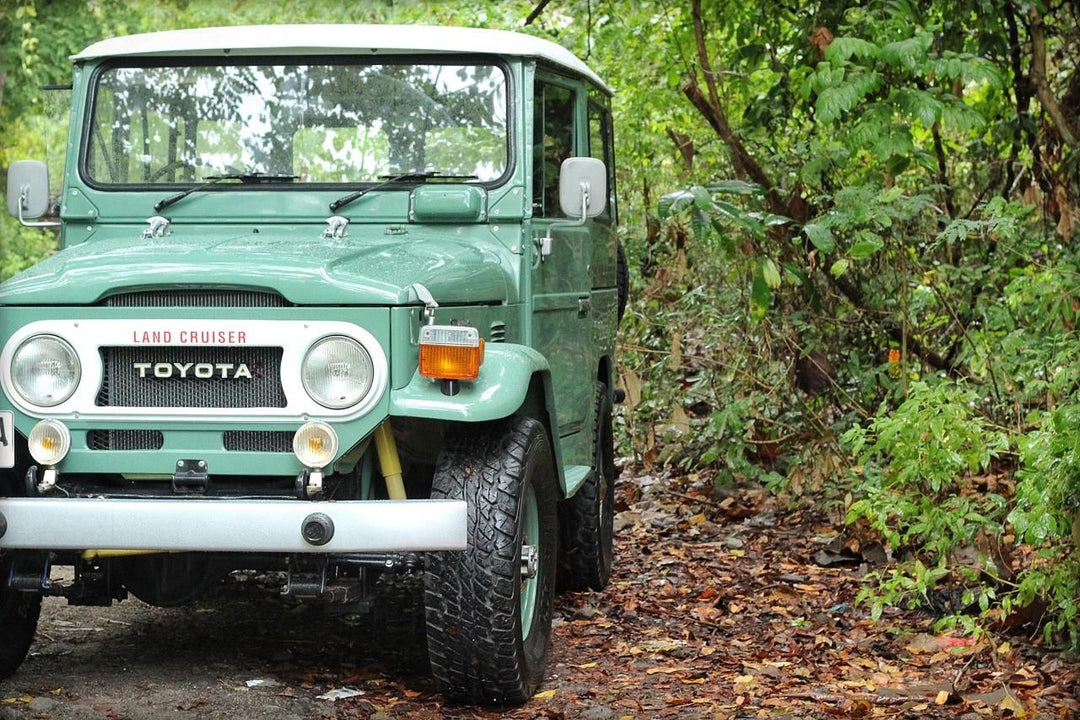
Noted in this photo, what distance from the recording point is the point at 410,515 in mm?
4234

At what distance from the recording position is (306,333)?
441 centimetres

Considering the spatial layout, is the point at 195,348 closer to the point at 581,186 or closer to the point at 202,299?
the point at 202,299

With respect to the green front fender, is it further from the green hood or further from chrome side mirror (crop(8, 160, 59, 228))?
chrome side mirror (crop(8, 160, 59, 228))

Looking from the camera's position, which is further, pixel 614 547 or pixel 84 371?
pixel 614 547

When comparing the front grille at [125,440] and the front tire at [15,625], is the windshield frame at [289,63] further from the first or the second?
the front tire at [15,625]

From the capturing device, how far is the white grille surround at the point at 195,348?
173 inches

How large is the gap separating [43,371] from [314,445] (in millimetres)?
897

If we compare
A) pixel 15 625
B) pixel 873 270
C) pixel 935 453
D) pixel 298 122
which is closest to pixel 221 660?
pixel 15 625

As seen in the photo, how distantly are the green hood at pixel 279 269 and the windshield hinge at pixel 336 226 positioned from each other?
7 centimetres

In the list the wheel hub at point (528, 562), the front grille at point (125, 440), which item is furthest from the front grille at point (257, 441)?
the wheel hub at point (528, 562)

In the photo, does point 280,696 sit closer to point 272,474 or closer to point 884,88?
point 272,474

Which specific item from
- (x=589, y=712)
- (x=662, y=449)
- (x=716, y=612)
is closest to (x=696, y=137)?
(x=662, y=449)

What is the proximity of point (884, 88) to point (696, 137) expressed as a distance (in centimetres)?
314

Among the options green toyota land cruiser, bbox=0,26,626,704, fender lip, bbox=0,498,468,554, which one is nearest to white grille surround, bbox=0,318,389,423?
green toyota land cruiser, bbox=0,26,626,704
